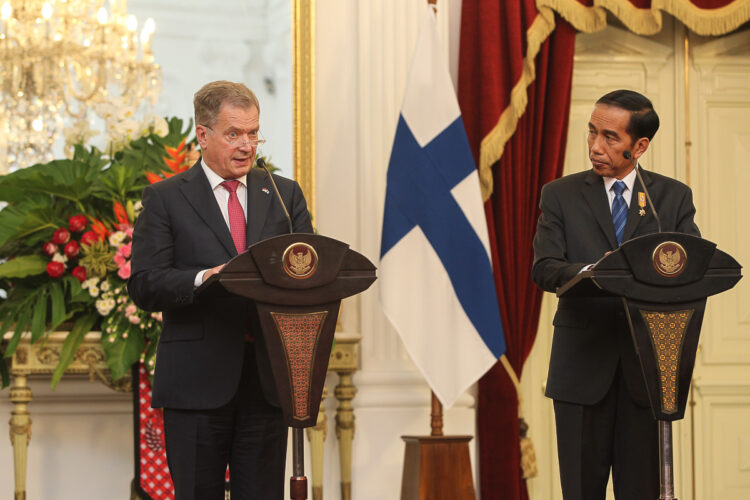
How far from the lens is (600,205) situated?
2959mm

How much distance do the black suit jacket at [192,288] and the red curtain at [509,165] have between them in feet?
8.56

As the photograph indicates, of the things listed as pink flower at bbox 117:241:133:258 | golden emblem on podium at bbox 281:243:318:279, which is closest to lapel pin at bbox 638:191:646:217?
golden emblem on podium at bbox 281:243:318:279

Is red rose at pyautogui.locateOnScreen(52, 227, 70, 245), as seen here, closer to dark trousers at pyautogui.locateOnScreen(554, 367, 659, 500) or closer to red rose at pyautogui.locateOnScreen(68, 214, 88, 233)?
red rose at pyautogui.locateOnScreen(68, 214, 88, 233)

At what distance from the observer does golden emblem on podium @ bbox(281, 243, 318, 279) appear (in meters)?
2.50

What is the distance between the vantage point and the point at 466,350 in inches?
185

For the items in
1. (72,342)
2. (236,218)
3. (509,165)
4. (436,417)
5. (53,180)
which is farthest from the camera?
(509,165)

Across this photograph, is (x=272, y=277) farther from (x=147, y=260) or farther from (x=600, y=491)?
(x=600, y=491)

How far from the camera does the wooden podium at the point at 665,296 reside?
2.55 m

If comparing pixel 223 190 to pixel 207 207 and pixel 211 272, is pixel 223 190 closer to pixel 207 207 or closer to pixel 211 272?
pixel 207 207

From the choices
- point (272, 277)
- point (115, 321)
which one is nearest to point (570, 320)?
point (272, 277)

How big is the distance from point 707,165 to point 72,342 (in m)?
3.60

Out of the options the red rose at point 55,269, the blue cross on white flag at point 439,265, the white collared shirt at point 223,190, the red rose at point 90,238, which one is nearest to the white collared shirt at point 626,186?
the white collared shirt at point 223,190

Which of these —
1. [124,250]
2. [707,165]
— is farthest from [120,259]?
[707,165]

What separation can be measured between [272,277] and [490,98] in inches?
116
